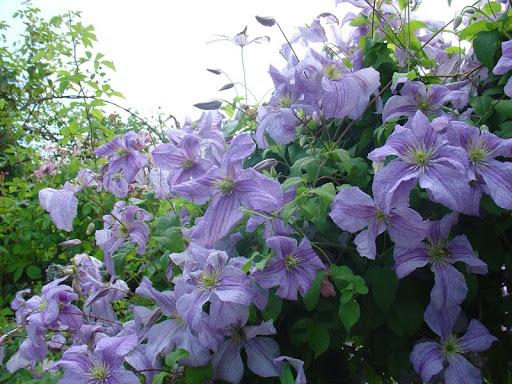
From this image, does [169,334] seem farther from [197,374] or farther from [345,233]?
[345,233]

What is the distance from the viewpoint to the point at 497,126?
826 mm

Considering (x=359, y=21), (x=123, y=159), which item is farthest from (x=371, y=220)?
(x=123, y=159)

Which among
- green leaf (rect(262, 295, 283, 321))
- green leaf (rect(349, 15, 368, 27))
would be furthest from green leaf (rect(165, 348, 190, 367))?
green leaf (rect(349, 15, 368, 27))

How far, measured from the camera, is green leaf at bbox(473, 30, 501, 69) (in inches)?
32.6

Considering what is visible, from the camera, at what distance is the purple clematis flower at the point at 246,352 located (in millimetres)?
775

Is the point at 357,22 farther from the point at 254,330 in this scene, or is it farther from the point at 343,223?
the point at 254,330

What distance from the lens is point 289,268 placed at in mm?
733

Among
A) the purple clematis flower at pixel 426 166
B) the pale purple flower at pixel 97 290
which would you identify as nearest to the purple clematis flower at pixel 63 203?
the pale purple flower at pixel 97 290

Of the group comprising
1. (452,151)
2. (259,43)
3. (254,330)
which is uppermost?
(259,43)

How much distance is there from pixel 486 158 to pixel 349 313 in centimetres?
26

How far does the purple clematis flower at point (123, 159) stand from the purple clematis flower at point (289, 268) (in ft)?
1.36

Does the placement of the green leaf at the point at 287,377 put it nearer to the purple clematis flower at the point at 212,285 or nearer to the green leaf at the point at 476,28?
the purple clematis flower at the point at 212,285

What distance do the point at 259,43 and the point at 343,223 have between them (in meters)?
0.54

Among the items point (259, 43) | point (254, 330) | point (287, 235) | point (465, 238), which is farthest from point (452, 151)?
point (259, 43)
